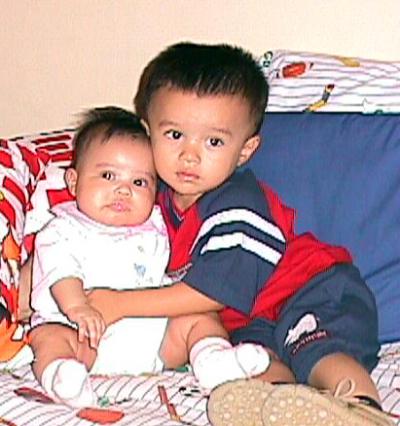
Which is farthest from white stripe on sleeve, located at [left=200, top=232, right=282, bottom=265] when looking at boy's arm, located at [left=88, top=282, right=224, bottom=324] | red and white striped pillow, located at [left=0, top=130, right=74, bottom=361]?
red and white striped pillow, located at [left=0, top=130, right=74, bottom=361]

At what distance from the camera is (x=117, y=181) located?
65.2 inches

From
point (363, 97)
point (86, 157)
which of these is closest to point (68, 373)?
point (86, 157)

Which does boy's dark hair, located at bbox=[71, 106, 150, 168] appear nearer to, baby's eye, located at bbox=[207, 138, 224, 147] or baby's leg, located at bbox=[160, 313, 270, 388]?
baby's eye, located at bbox=[207, 138, 224, 147]

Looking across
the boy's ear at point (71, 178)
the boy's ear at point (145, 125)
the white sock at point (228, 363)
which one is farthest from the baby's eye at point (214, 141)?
the white sock at point (228, 363)

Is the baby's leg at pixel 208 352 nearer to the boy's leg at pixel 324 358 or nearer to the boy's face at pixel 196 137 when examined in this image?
the boy's leg at pixel 324 358

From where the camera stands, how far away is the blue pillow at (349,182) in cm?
171

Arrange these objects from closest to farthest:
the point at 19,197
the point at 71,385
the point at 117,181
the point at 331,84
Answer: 1. the point at 71,385
2. the point at 117,181
3. the point at 19,197
4. the point at 331,84

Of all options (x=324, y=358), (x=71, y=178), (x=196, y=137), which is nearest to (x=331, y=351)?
(x=324, y=358)

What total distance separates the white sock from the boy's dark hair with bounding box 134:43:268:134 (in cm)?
39

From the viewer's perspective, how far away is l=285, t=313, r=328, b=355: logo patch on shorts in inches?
60.5

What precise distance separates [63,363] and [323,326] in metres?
0.36

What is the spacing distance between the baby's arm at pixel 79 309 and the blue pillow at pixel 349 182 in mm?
370

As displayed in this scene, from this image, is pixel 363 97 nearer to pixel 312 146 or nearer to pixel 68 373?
pixel 312 146

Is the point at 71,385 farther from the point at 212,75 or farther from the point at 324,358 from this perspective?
the point at 212,75
